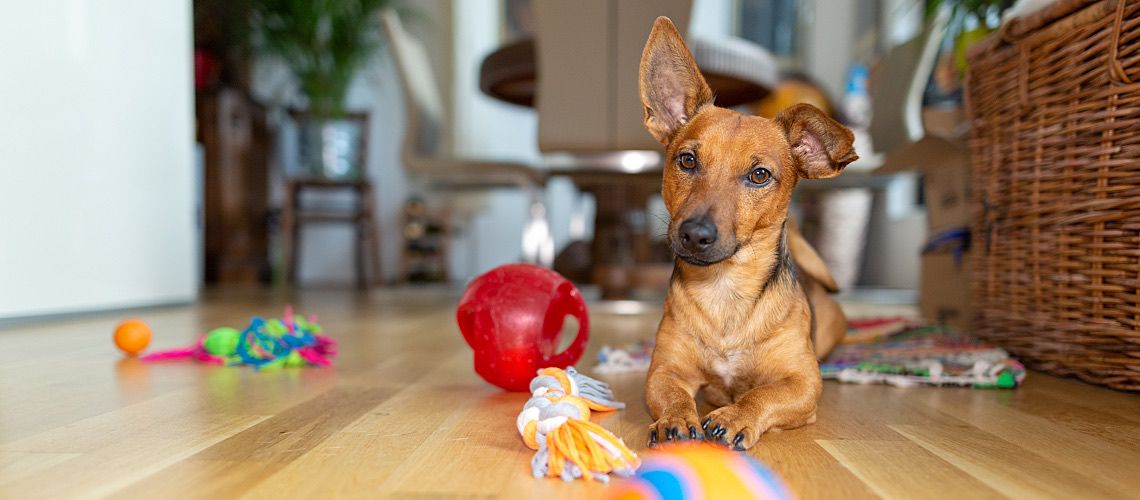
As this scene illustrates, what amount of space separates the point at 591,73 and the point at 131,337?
1.90 metres

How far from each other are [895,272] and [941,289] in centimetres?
295

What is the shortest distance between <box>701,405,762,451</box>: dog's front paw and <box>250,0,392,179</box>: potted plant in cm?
574

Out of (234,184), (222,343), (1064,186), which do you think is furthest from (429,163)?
(1064,186)

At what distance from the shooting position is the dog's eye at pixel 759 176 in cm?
134

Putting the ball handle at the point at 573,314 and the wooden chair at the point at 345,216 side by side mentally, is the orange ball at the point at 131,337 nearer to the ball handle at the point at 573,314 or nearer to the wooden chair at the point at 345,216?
the ball handle at the point at 573,314

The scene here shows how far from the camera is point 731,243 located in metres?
1.26

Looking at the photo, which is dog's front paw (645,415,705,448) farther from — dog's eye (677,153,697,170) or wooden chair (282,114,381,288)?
wooden chair (282,114,381,288)

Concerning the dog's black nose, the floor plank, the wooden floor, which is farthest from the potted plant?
the floor plank

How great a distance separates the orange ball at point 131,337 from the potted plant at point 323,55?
14.7 ft

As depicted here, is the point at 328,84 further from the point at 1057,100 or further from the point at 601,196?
the point at 1057,100

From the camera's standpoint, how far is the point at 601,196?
4277 millimetres

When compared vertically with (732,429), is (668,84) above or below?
above

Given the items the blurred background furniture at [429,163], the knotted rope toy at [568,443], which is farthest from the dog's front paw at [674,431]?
the blurred background furniture at [429,163]

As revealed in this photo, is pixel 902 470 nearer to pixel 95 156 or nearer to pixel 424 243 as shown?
pixel 95 156
